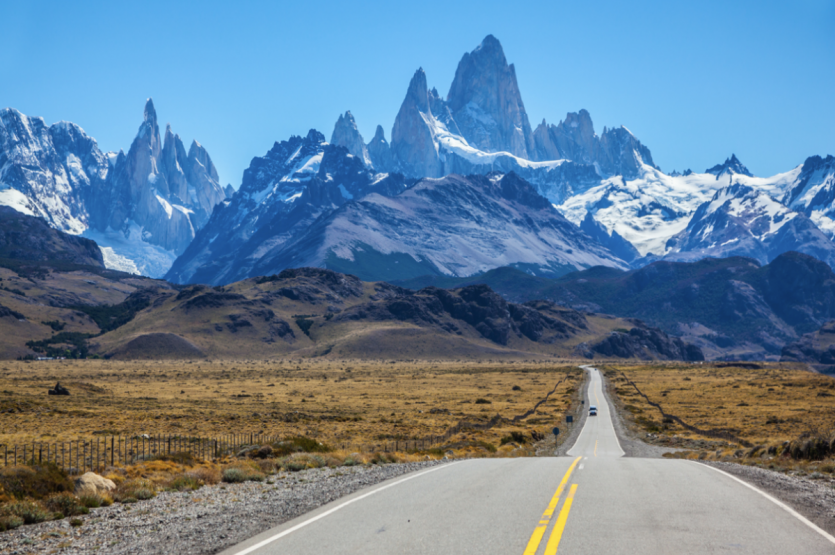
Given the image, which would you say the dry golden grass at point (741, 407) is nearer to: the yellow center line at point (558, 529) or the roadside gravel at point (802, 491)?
the roadside gravel at point (802, 491)

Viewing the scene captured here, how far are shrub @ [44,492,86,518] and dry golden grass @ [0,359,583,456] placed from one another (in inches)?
837

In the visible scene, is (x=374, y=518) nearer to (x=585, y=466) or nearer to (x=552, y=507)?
(x=552, y=507)

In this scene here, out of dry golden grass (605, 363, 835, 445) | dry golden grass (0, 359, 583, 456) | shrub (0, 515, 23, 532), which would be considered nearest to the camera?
shrub (0, 515, 23, 532)

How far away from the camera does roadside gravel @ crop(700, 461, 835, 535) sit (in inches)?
557

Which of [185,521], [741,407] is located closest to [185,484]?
[185,521]

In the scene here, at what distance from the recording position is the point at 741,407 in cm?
8125

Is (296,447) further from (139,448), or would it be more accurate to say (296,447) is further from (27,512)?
(27,512)

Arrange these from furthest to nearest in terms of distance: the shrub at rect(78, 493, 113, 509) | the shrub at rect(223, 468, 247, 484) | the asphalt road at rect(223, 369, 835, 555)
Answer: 1. the shrub at rect(223, 468, 247, 484)
2. the shrub at rect(78, 493, 113, 509)
3. the asphalt road at rect(223, 369, 835, 555)

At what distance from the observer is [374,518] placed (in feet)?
46.2

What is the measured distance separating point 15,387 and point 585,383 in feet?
322

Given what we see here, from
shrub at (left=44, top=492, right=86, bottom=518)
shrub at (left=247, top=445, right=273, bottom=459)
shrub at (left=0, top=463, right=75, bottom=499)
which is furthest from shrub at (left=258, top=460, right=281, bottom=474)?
shrub at (left=44, top=492, right=86, bottom=518)

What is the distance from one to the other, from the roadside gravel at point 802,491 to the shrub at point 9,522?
16.3 metres

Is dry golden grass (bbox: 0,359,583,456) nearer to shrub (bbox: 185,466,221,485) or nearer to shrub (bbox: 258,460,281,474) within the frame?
shrub (bbox: 258,460,281,474)

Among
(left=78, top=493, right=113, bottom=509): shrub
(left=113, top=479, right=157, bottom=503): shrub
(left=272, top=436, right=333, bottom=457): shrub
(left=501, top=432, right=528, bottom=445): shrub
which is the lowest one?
(left=501, top=432, right=528, bottom=445): shrub
